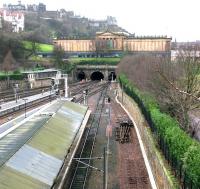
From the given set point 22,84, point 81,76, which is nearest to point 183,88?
point 22,84

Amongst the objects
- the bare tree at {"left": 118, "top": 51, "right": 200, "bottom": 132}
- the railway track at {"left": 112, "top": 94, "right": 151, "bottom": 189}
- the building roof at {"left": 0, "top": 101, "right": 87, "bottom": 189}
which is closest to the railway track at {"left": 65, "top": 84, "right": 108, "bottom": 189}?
the building roof at {"left": 0, "top": 101, "right": 87, "bottom": 189}

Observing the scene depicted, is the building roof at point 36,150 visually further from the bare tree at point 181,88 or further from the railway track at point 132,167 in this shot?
the bare tree at point 181,88

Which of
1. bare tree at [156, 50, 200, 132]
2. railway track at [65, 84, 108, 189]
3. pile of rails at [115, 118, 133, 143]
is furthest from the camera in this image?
pile of rails at [115, 118, 133, 143]

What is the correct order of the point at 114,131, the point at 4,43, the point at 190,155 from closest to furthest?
the point at 190,155
the point at 114,131
the point at 4,43

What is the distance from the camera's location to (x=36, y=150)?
1777cm

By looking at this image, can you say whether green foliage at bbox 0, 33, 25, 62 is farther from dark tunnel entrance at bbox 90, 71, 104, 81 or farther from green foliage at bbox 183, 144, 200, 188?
green foliage at bbox 183, 144, 200, 188

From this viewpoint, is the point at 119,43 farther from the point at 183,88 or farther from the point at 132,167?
the point at 132,167

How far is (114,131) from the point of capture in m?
34.4

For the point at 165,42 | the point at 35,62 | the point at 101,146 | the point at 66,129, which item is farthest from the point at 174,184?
the point at 165,42

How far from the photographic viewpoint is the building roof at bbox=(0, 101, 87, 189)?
571 inches

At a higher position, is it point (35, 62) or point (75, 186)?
point (35, 62)

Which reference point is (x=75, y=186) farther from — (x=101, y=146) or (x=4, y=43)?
(x=4, y=43)

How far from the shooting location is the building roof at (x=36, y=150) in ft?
47.6

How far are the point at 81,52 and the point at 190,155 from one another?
101m
